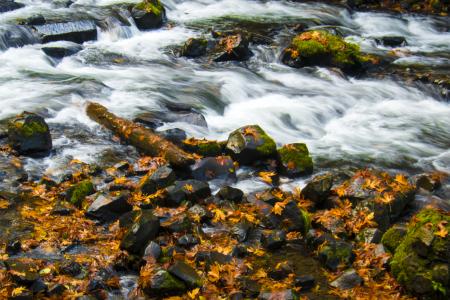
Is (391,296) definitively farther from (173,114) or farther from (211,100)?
(211,100)

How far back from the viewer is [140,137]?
9.84 meters

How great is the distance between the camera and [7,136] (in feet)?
32.3

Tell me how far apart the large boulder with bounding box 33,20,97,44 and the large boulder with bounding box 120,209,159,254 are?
10.1 m

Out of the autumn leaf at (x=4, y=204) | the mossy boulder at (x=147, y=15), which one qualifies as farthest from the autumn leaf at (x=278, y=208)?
the mossy boulder at (x=147, y=15)

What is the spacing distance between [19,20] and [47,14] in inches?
53.2

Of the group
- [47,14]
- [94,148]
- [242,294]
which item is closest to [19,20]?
[47,14]

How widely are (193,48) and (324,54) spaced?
3.77 m

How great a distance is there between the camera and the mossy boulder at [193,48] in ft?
51.8

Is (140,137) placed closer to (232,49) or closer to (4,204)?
(4,204)

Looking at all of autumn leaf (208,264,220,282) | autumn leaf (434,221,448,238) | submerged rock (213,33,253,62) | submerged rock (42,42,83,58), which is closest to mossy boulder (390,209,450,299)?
autumn leaf (434,221,448,238)

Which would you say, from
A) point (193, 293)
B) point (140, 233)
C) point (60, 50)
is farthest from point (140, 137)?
point (60, 50)

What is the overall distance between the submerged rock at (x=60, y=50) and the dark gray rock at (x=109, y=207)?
318 inches

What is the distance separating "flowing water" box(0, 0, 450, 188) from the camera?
11.0 metres

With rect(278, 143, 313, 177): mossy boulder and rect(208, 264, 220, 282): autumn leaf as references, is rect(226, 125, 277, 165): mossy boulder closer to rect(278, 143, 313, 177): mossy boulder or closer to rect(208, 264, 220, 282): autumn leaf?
rect(278, 143, 313, 177): mossy boulder
